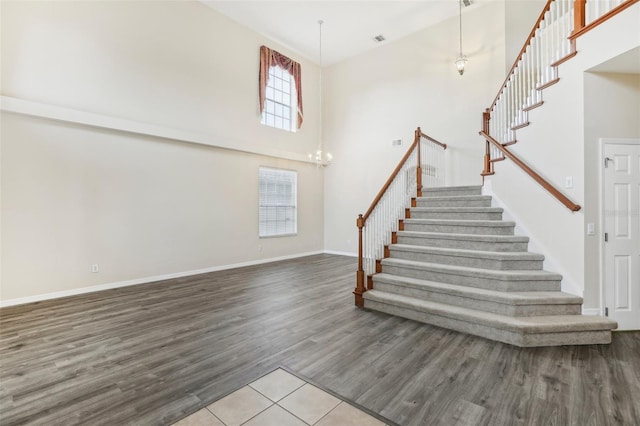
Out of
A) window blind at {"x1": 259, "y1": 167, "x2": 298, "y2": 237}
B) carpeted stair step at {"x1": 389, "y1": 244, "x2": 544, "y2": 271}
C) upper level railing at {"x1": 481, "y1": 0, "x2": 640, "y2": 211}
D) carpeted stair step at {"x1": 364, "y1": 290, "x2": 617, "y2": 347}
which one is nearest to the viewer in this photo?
carpeted stair step at {"x1": 364, "y1": 290, "x2": 617, "y2": 347}

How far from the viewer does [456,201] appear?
16.3 feet

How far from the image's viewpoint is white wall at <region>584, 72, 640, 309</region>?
124 inches

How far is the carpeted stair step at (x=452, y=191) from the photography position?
5.14 meters

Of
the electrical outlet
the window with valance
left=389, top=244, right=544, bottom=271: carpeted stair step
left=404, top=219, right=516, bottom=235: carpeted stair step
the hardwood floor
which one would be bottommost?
the hardwood floor

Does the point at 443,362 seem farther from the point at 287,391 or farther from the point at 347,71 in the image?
the point at 347,71

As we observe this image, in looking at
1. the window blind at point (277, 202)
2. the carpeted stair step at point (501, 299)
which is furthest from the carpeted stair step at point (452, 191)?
the window blind at point (277, 202)

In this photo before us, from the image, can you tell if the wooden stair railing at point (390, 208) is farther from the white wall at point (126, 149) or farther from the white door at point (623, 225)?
the white wall at point (126, 149)

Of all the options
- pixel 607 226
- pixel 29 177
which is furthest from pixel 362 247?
pixel 29 177

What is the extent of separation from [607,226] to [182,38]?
7.55 meters

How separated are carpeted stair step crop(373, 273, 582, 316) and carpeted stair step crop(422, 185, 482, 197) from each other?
7.57 feet

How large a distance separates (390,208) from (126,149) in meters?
4.77

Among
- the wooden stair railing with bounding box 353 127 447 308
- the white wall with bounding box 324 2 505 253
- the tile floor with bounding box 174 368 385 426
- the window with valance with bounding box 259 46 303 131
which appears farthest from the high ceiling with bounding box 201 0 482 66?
the tile floor with bounding box 174 368 385 426

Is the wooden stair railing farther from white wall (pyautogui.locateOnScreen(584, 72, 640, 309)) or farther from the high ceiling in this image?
the high ceiling

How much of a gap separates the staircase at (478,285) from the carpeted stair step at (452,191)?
0.40 meters
